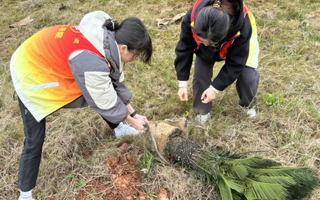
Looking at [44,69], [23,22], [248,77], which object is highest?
[44,69]

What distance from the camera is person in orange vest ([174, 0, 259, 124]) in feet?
5.94

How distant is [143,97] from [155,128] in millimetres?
861

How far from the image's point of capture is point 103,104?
1879 millimetres

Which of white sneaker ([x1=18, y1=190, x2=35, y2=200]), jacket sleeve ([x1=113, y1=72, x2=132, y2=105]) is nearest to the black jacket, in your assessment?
jacket sleeve ([x1=113, y1=72, x2=132, y2=105])

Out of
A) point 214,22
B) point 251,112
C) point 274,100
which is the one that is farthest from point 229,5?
point 274,100

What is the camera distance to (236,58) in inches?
87.2

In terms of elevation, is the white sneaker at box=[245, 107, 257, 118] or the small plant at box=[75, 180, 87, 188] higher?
the white sneaker at box=[245, 107, 257, 118]

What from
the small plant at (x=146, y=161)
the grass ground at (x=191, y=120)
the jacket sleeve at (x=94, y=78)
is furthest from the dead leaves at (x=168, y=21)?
the jacket sleeve at (x=94, y=78)

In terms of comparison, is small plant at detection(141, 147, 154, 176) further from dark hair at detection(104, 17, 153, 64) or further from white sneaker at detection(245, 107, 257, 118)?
white sneaker at detection(245, 107, 257, 118)

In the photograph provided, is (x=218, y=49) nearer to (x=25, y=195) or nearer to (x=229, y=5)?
(x=229, y=5)

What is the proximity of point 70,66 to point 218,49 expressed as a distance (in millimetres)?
1126

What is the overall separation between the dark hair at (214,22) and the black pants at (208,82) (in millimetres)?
724

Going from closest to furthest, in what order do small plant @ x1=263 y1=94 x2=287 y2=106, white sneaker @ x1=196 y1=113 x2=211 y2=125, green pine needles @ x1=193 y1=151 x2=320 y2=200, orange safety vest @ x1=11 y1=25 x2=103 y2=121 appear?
green pine needles @ x1=193 y1=151 x2=320 y2=200, orange safety vest @ x1=11 y1=25 x2=103 y2=121, white sneaker @ x1=196 y1=113 x2=211 y2=125, small plant @ x1=263 y1=94 x2=287 y2=106

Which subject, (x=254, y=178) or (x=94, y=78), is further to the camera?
(x=254, y=178)
